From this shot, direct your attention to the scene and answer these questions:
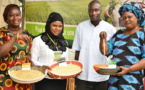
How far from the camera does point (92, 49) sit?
216cm

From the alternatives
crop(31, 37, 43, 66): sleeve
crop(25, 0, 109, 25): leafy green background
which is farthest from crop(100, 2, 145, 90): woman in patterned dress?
crop(25, 0, 109, 25): leafy green background

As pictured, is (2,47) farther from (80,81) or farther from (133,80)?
(133,80)

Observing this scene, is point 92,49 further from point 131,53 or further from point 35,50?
point 35,50

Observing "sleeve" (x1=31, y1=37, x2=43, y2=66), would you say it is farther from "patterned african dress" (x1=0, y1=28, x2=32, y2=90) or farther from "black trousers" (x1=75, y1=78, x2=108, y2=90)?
"black trousers" (x1=75, y1=78, x2=108, y2=90)

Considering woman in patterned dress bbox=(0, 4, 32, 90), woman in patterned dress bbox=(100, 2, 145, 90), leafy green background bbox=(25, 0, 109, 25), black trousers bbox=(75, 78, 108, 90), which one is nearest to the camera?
woman in patterned dress bbox=(100, 2, 145, 90)

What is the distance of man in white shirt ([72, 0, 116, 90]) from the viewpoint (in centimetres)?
215

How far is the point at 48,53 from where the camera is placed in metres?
1.94

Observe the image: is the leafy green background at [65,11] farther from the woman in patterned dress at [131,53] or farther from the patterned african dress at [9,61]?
the patterned african dress at [9,61]

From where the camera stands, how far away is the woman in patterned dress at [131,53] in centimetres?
157

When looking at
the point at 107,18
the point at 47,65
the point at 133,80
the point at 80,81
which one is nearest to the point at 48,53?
the point at 47,65

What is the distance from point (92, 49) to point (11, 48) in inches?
41.1

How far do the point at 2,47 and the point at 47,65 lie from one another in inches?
21.8

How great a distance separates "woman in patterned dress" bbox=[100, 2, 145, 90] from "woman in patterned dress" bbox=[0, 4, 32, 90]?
1036 mm

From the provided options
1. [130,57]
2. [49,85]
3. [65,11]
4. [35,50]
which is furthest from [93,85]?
[65,11]
